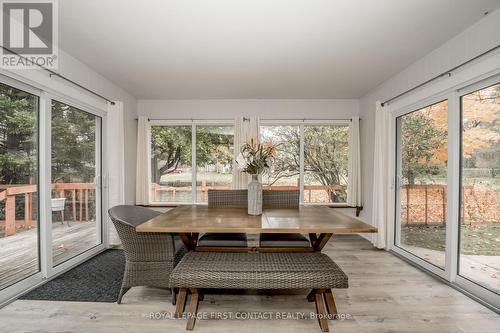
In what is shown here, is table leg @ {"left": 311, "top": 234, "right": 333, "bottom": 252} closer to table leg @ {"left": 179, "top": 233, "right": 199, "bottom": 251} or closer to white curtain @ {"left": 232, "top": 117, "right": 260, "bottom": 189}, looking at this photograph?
table leg @ {"left": 179, "top": 233, "right": 199, "bottom": 251}

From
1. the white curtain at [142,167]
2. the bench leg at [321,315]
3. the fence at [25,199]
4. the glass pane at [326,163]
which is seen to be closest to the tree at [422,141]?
the glass pane at [326,163]

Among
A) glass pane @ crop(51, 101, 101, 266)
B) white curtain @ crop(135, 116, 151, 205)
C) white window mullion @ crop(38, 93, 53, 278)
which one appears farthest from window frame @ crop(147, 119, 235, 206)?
white window mullion @ crop(38, 93, 53, 278)

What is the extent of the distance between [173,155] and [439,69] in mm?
4126

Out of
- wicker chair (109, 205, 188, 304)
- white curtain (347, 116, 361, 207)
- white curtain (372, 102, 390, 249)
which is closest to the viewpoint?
wicker chair (109, 205, 188, 304)

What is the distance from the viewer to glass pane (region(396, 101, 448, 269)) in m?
2.79

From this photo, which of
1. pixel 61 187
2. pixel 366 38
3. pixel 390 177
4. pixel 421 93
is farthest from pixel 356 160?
pixel 61 187

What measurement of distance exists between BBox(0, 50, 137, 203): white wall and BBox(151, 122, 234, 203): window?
44 centimetres

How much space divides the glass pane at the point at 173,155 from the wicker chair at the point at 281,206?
2.25 m

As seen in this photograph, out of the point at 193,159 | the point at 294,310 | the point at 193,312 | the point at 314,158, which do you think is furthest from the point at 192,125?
the point at 294,310

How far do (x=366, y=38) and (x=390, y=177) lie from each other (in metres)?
2.01

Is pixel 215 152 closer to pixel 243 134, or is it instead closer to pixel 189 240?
pixel 243 134

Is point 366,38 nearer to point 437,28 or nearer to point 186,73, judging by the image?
point 437,28

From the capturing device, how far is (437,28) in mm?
2211

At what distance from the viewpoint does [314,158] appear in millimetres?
4609
